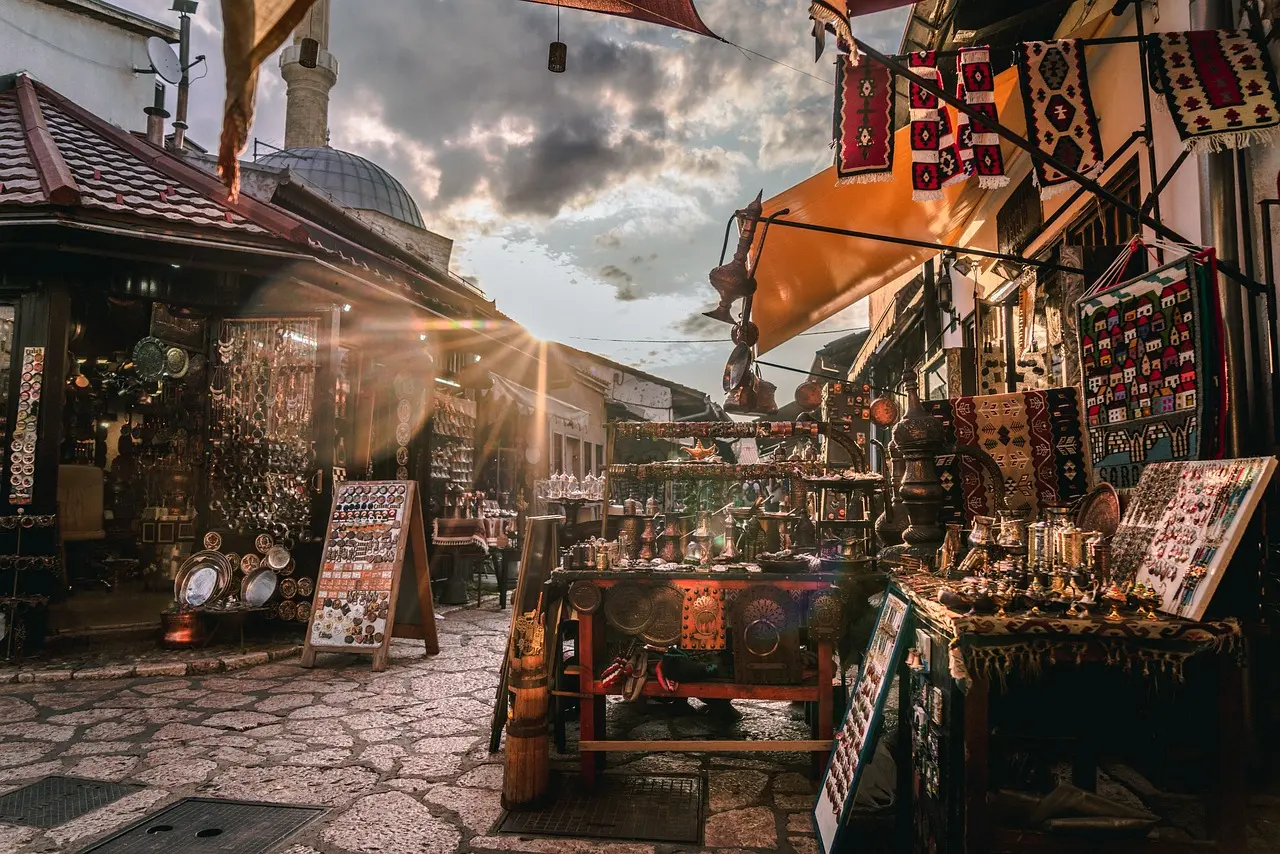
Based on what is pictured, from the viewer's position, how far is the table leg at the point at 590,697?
452 cm

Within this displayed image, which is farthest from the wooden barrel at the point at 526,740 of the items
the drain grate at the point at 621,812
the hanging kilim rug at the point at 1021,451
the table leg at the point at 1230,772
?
the hanging kilim rug at the point at 1021,451

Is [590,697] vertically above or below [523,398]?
below

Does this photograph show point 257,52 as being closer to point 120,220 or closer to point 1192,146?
point 1192,146

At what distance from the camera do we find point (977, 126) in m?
5.91

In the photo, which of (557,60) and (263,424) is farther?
(263,424)

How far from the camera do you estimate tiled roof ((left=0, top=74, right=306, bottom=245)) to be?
7.74m

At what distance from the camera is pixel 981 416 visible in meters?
6.33

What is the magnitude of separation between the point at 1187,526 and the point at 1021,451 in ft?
10.2

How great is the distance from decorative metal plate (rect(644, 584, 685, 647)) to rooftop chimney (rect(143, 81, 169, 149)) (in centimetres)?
1346

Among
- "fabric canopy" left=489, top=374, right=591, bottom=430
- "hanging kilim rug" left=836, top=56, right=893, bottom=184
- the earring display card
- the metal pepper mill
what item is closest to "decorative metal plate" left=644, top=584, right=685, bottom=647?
the metal pepper mill

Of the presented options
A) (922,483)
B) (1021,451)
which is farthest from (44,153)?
(1021,451)

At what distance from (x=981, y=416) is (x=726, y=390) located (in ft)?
11.3

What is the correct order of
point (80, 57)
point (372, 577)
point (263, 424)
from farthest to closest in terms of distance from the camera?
point (80, 57)
point (263, 424)
point (372, 577)

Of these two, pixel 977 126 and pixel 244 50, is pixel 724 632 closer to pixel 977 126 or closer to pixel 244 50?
pixel 244 50
